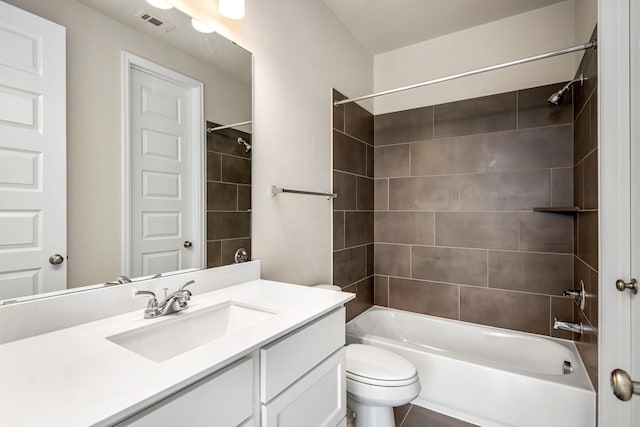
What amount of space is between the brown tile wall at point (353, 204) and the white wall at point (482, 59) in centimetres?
46

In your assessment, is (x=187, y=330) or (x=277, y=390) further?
(x=187, y=330)

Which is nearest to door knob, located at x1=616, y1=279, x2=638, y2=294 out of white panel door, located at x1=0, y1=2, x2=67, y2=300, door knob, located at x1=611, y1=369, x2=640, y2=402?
door knob, located at x1=611, y1=369, x2=640, y2=402

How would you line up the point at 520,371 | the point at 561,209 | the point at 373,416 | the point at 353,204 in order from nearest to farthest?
the point at 373,416 → the point at 520,371 → the point at 561,209 → the point at 353,204

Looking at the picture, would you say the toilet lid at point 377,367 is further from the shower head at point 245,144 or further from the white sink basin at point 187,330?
the shower head at point 245,144

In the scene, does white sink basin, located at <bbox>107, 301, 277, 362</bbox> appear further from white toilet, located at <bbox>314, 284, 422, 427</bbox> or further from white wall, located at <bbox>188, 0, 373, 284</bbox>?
white toilet, located at <bbox>314, 284, 422, 427</bbox>

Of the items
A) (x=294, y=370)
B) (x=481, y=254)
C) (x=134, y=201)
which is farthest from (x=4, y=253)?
(x=481, y=254)

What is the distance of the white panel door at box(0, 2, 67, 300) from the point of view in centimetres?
81

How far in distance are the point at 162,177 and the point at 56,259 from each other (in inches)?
16.8

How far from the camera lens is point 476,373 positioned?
173 centimetres

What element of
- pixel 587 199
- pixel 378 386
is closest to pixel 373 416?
pixel 378 386

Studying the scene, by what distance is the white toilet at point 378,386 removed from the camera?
1438 mm

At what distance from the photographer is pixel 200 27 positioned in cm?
131

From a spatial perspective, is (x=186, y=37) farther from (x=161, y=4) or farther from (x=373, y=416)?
(x=373, y=416)

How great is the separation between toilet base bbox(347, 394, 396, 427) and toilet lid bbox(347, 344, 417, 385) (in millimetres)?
152
